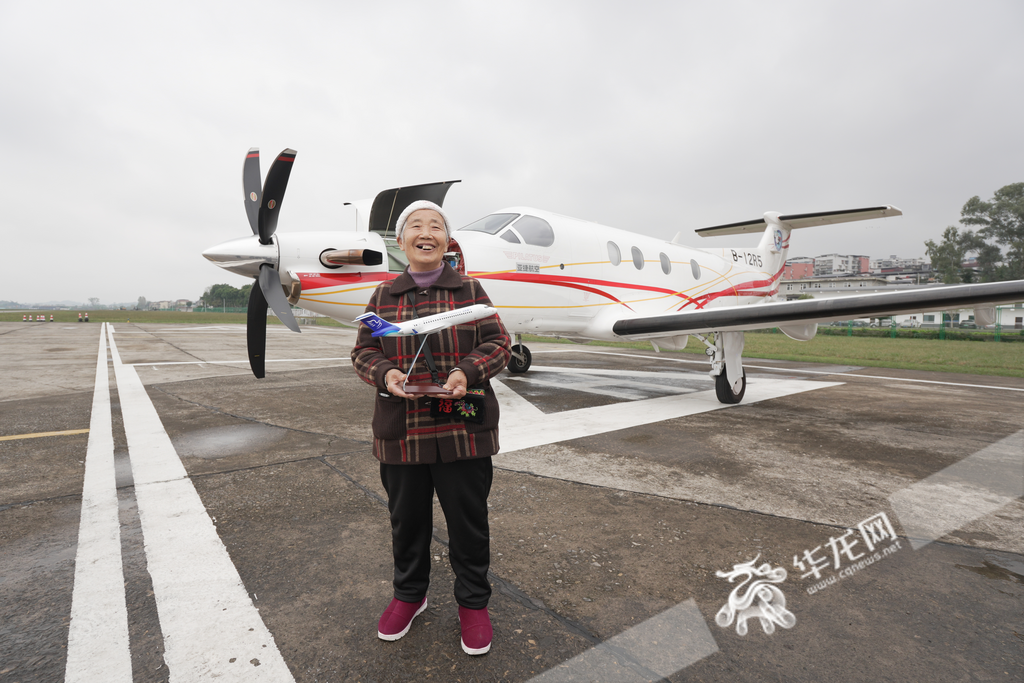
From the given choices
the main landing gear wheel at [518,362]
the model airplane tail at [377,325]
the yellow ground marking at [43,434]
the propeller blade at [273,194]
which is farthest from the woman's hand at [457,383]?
the main landing gear wheel at [518,362]

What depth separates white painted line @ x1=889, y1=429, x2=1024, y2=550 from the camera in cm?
305

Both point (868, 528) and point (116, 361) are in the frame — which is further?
point (116, 361)

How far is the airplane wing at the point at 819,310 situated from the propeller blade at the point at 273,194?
5080 mm

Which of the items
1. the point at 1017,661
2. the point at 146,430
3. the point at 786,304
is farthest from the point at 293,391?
the point at 1017,661

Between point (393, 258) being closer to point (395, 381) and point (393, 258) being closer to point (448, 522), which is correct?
point (395, 381)

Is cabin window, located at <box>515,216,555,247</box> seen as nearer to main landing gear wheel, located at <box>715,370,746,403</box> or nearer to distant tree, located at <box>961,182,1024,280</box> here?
main landing gear wheel, located at <box>715,370,746,403</box>

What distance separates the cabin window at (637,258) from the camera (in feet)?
28.0

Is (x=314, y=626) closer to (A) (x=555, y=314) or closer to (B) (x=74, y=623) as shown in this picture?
(B) (x=74, y=623)

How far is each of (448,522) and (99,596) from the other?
1.73 m

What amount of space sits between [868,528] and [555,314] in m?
4.95

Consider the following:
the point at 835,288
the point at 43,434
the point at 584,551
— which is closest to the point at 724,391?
the point at 584,551

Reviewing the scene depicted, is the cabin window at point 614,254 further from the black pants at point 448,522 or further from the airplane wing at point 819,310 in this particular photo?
the black pants at point 448,522

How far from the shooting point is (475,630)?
1.89 metres

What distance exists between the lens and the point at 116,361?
11758mm
